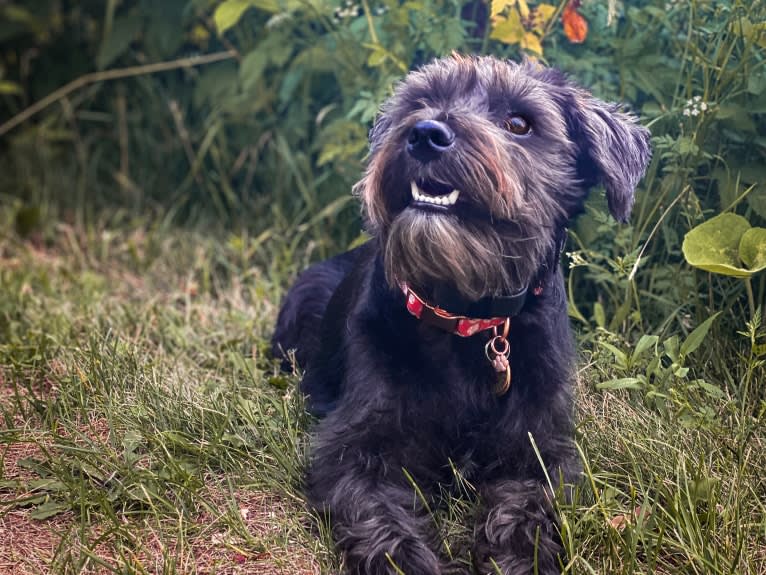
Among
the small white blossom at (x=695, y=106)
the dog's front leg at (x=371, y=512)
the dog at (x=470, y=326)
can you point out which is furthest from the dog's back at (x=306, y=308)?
the small white blossom at (x=695, y=106)

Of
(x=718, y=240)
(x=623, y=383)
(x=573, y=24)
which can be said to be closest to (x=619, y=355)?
(x=623, y=383)

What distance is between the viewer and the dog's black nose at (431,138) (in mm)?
2387

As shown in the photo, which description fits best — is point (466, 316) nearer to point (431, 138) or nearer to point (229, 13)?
point (431, 138)

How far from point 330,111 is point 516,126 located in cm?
232

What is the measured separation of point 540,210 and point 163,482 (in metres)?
1.29

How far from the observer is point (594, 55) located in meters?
3.65

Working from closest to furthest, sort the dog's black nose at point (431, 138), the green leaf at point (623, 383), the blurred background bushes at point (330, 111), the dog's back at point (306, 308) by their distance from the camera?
the dog's black nose at point (431, 138) < the green leaf at point (623, 383) < the blurred background bushes at point (330, 111) < the dog's back at point (306, 308)

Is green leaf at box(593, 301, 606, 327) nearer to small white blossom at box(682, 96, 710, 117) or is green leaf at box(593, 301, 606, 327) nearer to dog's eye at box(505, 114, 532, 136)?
small white blossom at box(682, 96, 710, 117)

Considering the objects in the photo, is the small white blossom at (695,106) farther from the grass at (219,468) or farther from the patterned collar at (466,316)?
the patterned collar at (466,316)

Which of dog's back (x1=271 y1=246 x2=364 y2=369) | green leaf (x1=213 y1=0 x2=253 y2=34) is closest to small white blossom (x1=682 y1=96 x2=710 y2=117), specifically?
dog's back (x1=271 y1=246 x2=364 y2=369)

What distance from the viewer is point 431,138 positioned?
2.39m

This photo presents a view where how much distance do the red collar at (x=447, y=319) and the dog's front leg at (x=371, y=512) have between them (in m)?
0.42

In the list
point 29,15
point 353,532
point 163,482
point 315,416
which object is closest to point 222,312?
point 315,416

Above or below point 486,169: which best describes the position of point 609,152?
below
